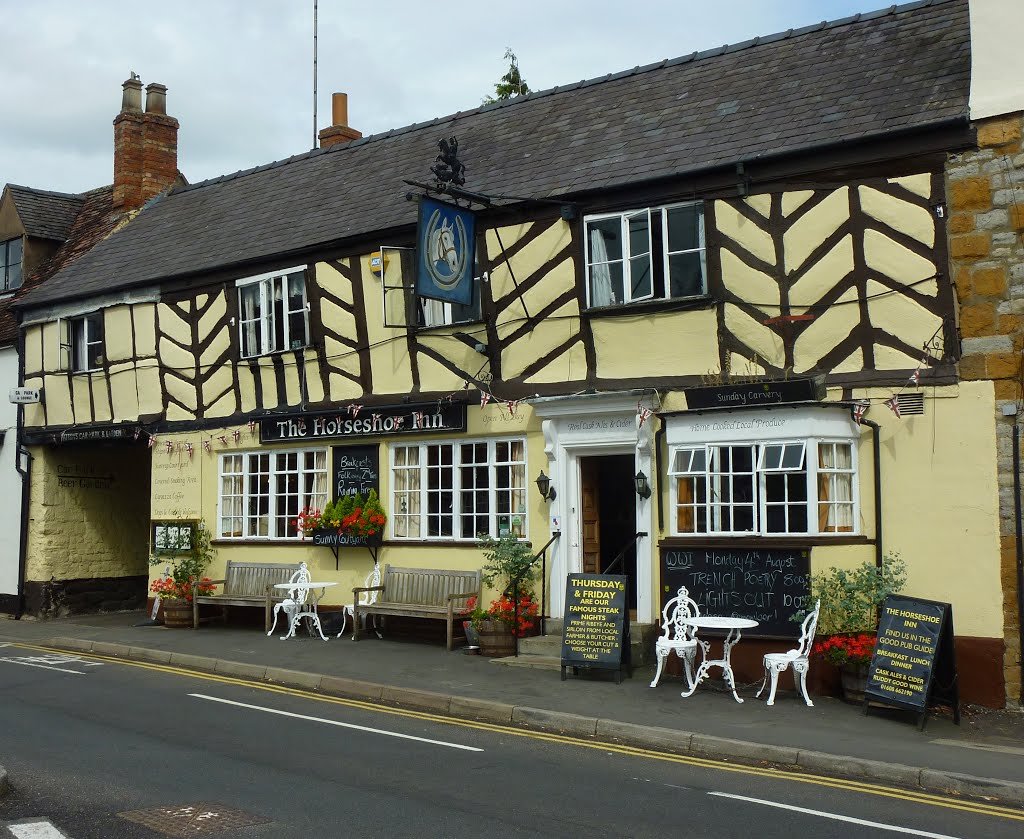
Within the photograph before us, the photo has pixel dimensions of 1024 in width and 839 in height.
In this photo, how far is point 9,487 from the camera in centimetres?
2130

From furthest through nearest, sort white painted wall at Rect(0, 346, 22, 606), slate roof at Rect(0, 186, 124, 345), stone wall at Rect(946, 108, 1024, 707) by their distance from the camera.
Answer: slate roof at Rect(0, 186, 124, 345) < white painted wall at Rect(0, 346, 22, 606) < stone wall at Rect(946, 108, 1024, 707)

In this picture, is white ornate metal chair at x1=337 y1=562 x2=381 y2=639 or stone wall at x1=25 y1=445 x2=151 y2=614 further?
stone wall at x1=25 y1=445 x2=151 y2=614

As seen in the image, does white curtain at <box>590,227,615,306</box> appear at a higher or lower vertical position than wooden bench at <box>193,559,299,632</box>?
higher

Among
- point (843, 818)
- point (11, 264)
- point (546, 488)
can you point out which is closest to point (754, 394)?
point (546, 488)

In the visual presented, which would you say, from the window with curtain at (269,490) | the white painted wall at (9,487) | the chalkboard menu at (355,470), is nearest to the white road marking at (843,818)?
the chalkboard menu at (355,470)

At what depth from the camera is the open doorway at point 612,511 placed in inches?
579

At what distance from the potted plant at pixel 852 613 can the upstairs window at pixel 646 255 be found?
3789 mm

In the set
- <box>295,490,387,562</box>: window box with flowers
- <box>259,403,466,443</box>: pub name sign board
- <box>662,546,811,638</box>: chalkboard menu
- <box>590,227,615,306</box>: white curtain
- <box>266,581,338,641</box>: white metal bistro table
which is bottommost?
<box>266,581,338,641</box>: white metal bistro table

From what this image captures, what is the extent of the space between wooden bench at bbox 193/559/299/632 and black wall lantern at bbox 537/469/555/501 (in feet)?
15.9

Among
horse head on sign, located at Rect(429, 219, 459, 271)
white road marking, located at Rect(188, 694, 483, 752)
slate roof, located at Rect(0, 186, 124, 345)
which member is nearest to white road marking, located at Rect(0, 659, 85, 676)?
white road marking, located at Rect(188, 694, 483, 752)

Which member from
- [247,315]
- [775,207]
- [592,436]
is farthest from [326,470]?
[775,207]

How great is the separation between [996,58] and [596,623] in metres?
7.48

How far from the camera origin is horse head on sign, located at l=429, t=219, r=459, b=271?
14.1 metres

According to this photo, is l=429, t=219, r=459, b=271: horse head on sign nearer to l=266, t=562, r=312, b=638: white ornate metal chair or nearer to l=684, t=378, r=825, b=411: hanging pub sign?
l=684, t=378, r=825, b=411: hanging pub sign
